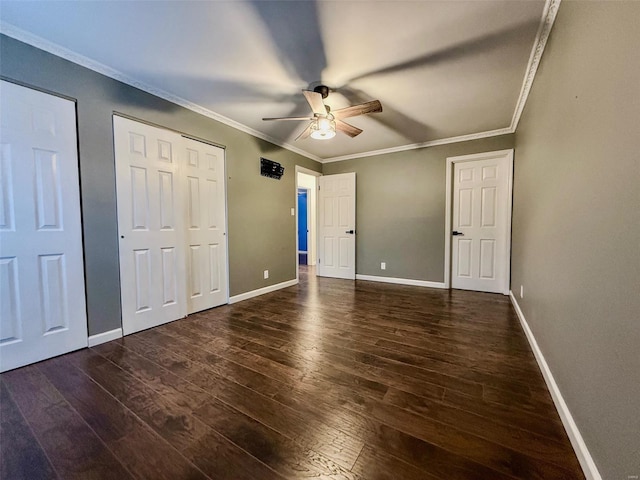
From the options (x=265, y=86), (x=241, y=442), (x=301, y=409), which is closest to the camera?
(x=241, y=442)

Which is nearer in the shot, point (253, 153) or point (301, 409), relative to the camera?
point (301, 409)

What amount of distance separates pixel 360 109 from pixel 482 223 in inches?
107

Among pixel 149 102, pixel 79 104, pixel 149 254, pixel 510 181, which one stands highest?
pixel 149 102

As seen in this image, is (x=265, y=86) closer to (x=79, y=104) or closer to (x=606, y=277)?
(x=79, y=104)

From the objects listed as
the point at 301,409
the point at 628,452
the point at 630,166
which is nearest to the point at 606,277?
the point at 630,166

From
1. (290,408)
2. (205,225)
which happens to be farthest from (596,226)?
(205,225)

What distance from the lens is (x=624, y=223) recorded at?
32.9 inches

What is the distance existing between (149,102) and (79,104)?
576 millimetres

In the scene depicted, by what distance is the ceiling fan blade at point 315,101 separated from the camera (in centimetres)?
217

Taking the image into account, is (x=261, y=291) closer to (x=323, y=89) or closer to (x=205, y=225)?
(x=205, y=225)

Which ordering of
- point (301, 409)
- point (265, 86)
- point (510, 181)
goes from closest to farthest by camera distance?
point (301, 409)
point (265, 86)
point (510, 181)

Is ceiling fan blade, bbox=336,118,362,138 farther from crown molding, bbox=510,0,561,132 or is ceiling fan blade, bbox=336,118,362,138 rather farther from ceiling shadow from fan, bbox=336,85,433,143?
crown molding, bbox=510,0,561,132

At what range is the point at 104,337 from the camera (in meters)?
2.26

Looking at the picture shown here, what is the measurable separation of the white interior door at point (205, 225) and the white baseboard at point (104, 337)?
71 cm
